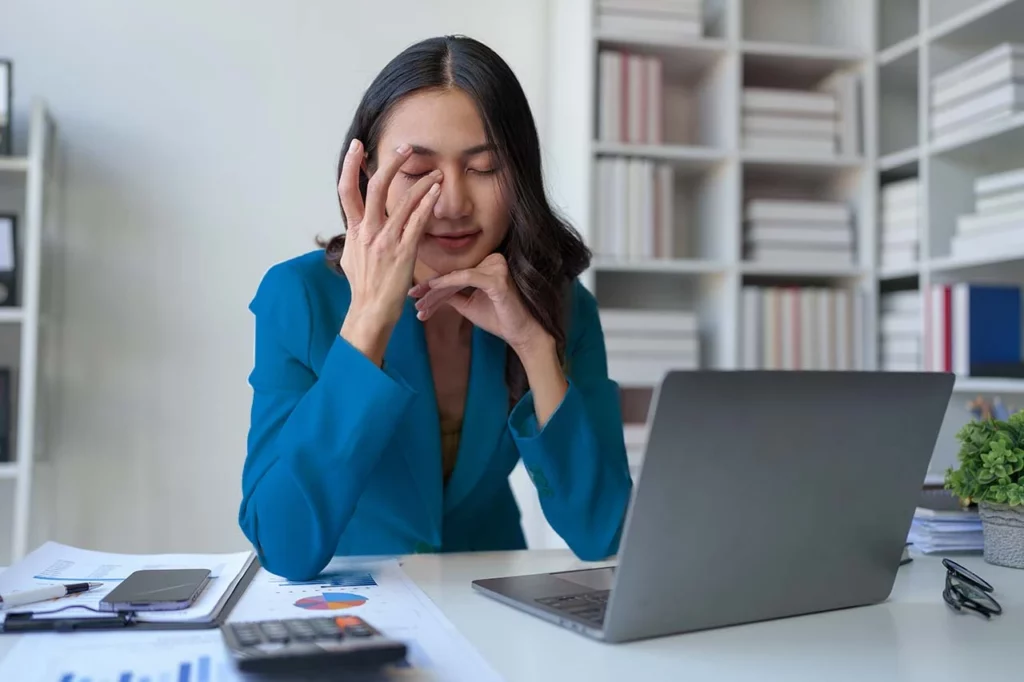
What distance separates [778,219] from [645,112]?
1.69 feet

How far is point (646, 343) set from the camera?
267 cm

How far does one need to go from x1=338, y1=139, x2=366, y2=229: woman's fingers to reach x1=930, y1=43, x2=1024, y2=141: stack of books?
1879 mm

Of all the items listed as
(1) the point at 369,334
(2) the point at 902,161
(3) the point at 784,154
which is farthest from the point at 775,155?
(1) the point at 369,334

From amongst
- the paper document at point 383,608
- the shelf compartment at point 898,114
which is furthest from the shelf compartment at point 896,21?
the paper document at point 383,608

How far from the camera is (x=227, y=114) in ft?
8.91

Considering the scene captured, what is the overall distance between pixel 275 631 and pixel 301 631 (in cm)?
2

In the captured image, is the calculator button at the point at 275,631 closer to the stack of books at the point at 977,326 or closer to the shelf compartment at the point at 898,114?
the stack of books at the point at 977,326

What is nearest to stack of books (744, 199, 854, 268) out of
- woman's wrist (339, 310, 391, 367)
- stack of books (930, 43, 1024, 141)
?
stack of books (930, 43, 1024, 141)

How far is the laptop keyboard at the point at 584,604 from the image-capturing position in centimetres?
77

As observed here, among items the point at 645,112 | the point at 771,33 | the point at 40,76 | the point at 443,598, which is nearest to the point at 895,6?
the point at 771,33

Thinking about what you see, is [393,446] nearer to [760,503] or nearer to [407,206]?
[407,206]

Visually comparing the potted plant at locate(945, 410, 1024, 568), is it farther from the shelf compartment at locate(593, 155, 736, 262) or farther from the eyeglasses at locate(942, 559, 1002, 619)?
the shelf compartment at locate(593, 155, 736, 262)

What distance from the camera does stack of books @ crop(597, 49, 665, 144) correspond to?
2.66 meters

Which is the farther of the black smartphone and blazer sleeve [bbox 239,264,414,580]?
blazer sleeve [bbox 239,264,414,580]
